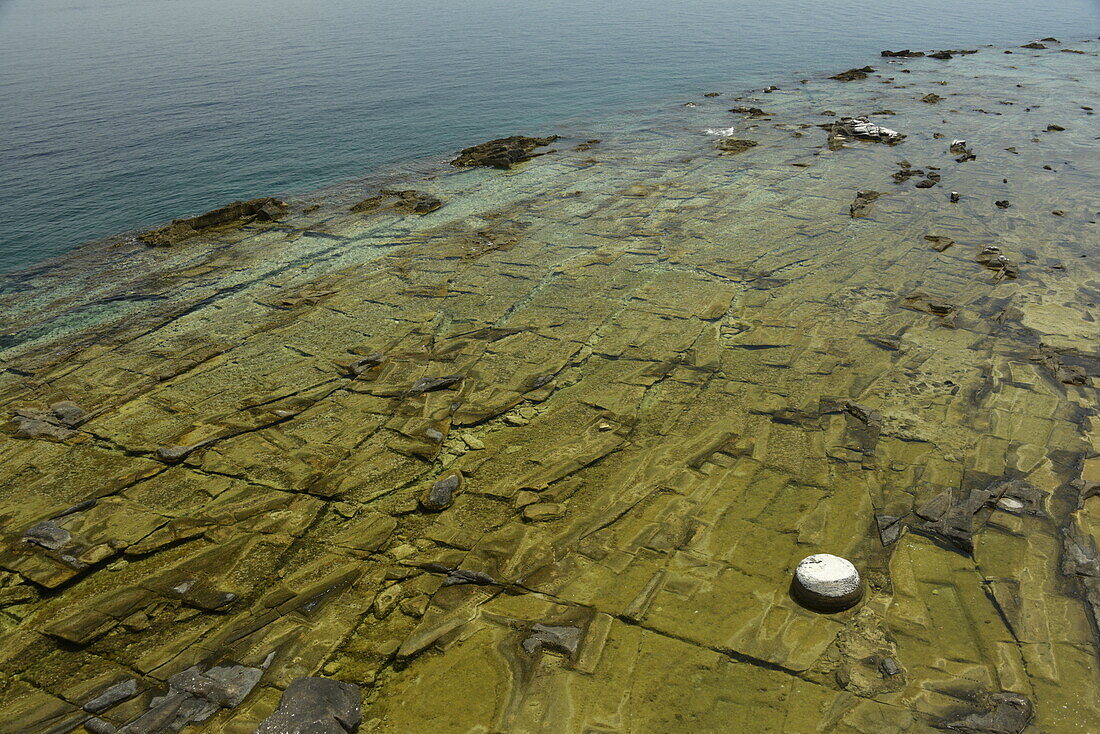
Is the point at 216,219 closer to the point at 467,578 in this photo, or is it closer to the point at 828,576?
the point at 467,578

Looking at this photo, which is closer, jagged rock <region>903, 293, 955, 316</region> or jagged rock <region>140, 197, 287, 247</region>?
jagged rock <region>903, 293, 955, 316</region>

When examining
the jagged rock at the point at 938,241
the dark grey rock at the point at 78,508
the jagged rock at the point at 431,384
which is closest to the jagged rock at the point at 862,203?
the jagged rock at the point at 938,241

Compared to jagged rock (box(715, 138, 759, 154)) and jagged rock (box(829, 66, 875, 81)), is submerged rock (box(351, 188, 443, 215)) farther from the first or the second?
jagged rock (box(829, 66, 875, 81))

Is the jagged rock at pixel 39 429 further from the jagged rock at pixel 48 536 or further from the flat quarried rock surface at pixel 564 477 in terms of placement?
the jagged rock at pixel 48 536

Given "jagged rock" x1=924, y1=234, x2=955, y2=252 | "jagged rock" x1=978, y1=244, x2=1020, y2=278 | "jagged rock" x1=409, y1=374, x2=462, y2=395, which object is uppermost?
"jagged rock" x1=924, y1=234, x2=955, y2=252

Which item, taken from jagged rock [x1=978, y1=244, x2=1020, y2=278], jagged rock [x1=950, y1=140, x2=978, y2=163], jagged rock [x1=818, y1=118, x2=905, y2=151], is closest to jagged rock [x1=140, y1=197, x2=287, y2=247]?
jagged rock [x1=978, y1=244, x2=1020, y2=278]

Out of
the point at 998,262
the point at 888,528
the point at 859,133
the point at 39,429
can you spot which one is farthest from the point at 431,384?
the point at 859,133
